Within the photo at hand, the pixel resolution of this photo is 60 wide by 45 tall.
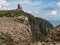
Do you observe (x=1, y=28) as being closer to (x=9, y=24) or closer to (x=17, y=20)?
(x=9, y=24)

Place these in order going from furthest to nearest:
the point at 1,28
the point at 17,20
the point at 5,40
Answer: the point at 17,20 → the point at 1,28 → the point at 5,40

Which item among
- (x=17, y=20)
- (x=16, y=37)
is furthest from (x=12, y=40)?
(x=17, y=20)

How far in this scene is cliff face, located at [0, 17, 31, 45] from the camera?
2809 centimetres

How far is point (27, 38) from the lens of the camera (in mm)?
29359

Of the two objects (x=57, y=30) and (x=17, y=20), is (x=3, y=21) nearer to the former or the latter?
(x=17, y=20)

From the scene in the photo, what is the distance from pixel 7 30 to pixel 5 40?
2.04 meters

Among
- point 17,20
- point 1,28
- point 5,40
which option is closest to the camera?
point 5,40

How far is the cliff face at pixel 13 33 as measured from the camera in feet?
92.2

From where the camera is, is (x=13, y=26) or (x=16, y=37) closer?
(x=16, y=37)

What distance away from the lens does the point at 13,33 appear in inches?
1147

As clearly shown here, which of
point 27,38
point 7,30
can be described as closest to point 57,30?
point 27,38

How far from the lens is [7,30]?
96.4ft

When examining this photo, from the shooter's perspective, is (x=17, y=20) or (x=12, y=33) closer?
(x=12, y=33)

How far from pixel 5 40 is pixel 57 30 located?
6.25 m
